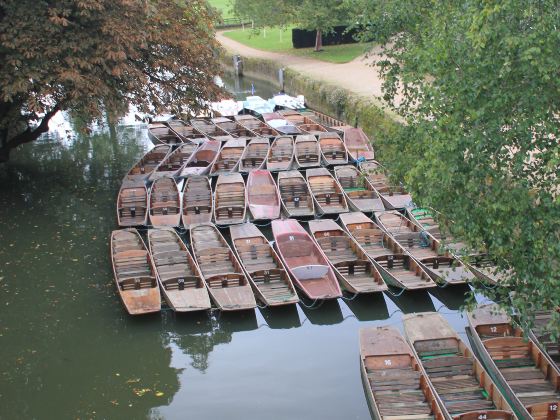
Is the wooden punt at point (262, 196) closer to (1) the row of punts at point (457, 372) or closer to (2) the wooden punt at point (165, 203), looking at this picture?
→ (2) the wooden punt at point (165, 203)

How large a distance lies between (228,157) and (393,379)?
1422 cm

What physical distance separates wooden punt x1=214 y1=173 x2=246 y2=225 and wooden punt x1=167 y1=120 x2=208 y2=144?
5643 mm

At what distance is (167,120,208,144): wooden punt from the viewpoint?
2825 centimetres

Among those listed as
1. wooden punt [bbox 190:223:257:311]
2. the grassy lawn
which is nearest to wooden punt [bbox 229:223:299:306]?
wooden punt [bbox 190:223:257:311]

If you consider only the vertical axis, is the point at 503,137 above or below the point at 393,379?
above

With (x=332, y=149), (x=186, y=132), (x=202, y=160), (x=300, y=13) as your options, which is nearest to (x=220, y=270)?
(x=202, y=160)

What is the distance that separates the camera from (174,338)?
15172 mm

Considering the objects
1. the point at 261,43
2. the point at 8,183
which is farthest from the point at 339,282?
the point at 261,43

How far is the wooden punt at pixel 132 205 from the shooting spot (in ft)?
65.8

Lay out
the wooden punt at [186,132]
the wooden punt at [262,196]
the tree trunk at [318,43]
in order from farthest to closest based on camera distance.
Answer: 1. the tree trunk at [318,43]
2. the wooden punt at [186,132]
3. the wooden punt at [262,196]

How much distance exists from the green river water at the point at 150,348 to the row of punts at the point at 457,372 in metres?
0.66

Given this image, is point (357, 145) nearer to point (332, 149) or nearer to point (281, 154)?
point (332, 149)

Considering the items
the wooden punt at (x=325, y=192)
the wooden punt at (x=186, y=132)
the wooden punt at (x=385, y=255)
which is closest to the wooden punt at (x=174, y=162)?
the wooden punt at (x=186, y=132)

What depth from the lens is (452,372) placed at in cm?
1279
